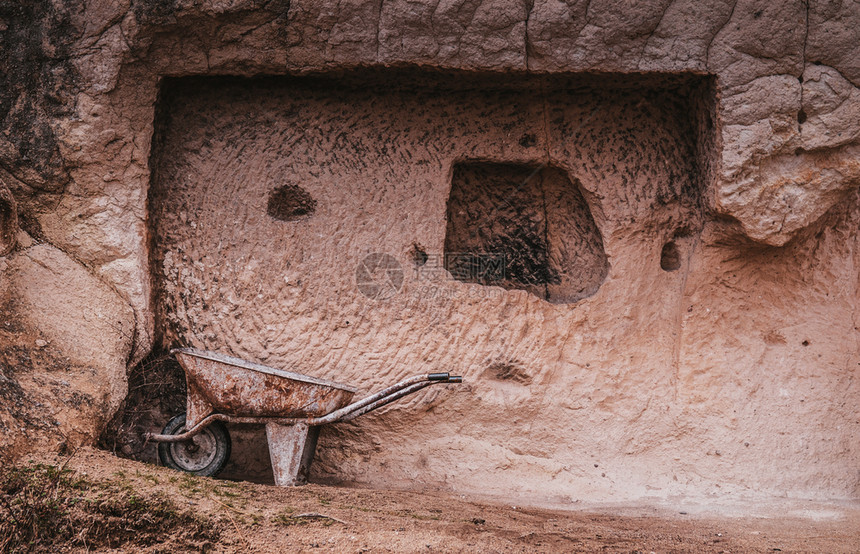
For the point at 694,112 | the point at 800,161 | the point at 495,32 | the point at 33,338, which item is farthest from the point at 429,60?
the point at 33,338

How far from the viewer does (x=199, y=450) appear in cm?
352

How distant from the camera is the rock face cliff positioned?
3.42 meters

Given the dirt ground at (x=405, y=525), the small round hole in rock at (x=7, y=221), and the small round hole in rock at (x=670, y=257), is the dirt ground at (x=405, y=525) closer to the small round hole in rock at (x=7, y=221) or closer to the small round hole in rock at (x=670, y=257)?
the small round hole in rock at (x=7, y=221)

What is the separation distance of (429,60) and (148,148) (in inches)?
53.6

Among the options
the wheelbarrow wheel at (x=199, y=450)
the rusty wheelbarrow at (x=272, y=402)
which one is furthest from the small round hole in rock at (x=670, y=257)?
the wheelbarrow wheel at (x=199, y=450)

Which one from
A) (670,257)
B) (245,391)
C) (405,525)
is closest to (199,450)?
(245,391)

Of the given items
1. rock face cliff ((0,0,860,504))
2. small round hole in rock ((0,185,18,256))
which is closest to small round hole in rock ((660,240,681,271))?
rock face cliff ((0,0,860,504))

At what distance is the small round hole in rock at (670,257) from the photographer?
160 inches

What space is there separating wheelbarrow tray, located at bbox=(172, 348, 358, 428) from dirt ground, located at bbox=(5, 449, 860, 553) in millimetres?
335

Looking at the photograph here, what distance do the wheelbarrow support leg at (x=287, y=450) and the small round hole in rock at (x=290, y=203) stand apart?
1.11 meters

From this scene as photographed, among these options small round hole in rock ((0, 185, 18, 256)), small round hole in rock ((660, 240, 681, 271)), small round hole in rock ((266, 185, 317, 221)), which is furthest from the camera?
small round hole in rock ((660, 240, 681, 271))

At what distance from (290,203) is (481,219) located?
103 cm

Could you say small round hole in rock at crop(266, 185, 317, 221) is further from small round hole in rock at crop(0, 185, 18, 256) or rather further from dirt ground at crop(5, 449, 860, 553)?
dirt ground at crop(5, 449, 860, 553)

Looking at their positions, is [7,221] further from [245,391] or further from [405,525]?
[405,525]
